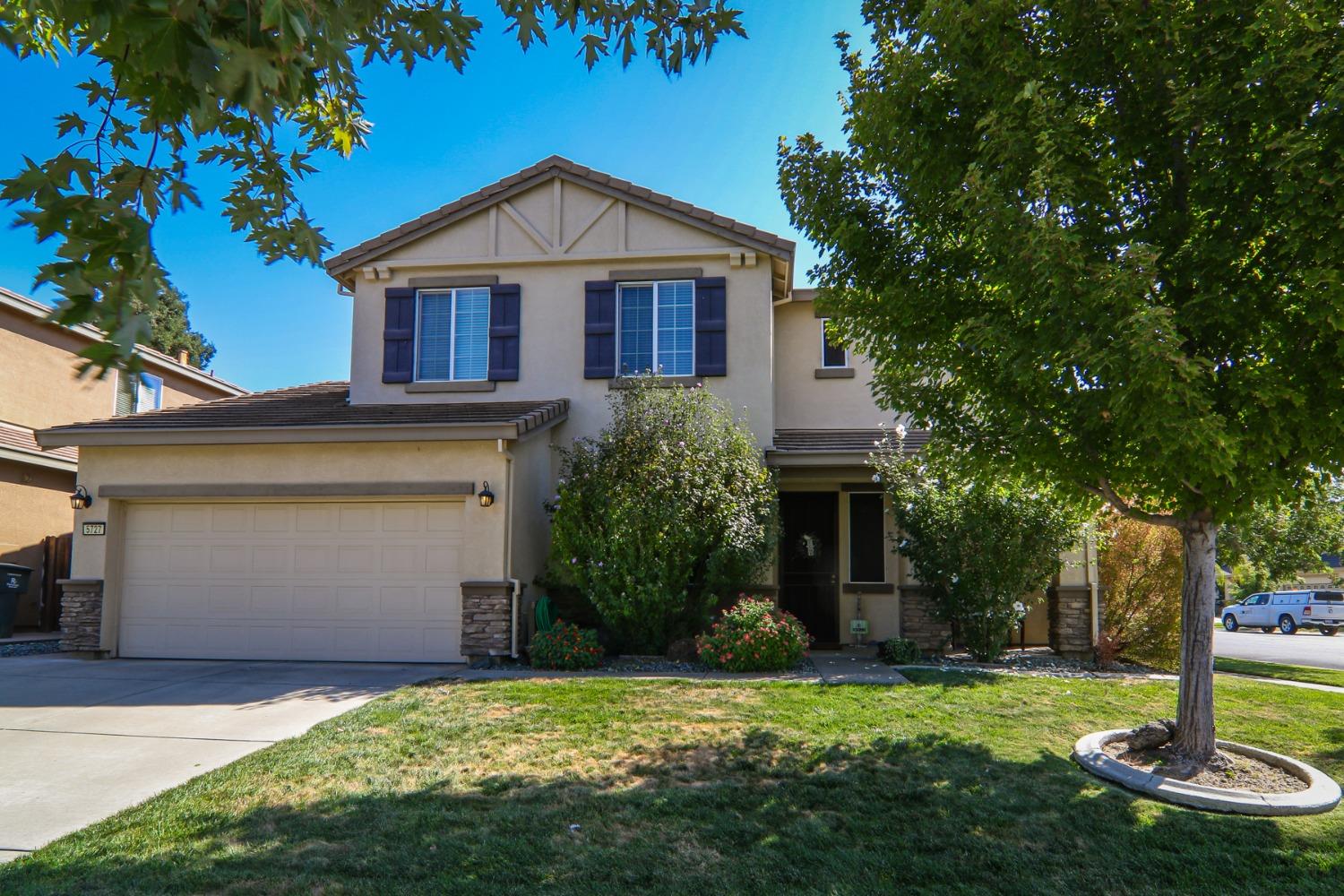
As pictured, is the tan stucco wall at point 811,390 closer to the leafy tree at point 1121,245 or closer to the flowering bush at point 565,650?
the flowering bush at point 565,650

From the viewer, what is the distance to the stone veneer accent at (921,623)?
38.3ft

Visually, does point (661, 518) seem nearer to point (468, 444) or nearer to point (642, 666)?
point (642, 666)

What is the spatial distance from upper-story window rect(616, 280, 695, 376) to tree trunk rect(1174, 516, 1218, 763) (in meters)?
7.93

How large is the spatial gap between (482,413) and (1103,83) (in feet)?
27.3

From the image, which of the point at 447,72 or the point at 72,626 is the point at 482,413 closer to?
the point at 72,626

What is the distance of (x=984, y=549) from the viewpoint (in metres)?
10.7

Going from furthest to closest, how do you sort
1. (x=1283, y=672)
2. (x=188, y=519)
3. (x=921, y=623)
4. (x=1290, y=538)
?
(x=1290, y=538) < (x=1283, y=672) < (x=921, y=623) < (x=188, y=519)

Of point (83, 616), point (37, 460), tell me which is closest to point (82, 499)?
point (83, 616)

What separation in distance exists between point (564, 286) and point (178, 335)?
98.4ft

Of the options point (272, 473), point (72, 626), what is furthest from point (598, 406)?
point (72, 626)

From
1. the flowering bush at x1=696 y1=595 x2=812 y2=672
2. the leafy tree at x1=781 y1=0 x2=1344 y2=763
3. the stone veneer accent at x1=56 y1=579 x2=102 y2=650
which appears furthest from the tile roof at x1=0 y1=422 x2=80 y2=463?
the leafy tree at x1=781 y1=0 x2=1344 y2=763

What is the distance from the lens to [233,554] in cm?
1155

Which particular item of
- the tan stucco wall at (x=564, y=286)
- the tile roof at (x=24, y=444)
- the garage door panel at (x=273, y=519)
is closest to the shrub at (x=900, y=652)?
the tan stucco wall at (x=564, y=286)

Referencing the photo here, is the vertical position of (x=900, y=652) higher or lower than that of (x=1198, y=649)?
lower
